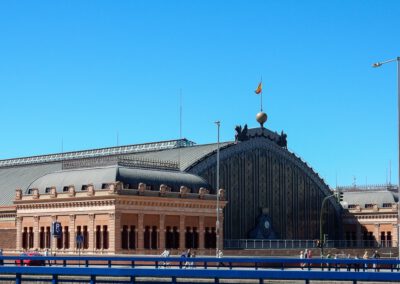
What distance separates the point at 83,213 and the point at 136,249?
659 cm

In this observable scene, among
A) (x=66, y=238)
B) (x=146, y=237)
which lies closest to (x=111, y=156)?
(x=66, y=238)

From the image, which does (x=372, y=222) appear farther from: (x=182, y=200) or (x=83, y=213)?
(x=83, y=213)

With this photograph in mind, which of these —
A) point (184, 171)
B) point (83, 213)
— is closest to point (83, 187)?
point (83, 213)

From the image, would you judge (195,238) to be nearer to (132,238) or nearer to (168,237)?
(168,237)

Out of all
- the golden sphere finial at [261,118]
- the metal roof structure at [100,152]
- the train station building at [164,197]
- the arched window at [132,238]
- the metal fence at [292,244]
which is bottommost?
the metal fence at [292,244]

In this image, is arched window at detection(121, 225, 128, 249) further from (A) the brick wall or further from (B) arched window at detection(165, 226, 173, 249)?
(A) the brick wall

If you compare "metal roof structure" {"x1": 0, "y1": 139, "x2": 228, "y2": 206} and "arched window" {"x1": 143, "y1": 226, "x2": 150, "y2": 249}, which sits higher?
"metal roof structure" {"x1": 0, "y1": 139, "x2": 228, "y2": 206}

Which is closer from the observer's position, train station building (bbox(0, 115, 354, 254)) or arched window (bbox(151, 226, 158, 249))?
train station building (bbox(0, 115, 354, 254))

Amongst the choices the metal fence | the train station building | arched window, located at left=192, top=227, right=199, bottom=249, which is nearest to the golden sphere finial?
the train station building

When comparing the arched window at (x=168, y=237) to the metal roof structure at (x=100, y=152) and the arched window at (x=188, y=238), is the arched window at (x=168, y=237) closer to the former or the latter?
the arched window at (x=188, y=238)

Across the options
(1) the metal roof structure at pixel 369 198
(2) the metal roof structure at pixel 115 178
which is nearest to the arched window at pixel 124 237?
(2) the metal roof structure at pixel 115 178

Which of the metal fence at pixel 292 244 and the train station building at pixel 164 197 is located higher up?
the train station building at pixel 164 197

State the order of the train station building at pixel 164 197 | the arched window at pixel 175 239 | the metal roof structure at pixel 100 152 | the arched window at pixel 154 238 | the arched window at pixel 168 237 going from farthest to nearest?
the metal roof structure at pixel 100 152 → the arched window at pixel 175 239 → the arched window at pixel 168 237 → the arched window at pixel 154 238 → the train station building at pixel 164 197

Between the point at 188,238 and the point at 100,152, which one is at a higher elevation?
the point at 100,152
